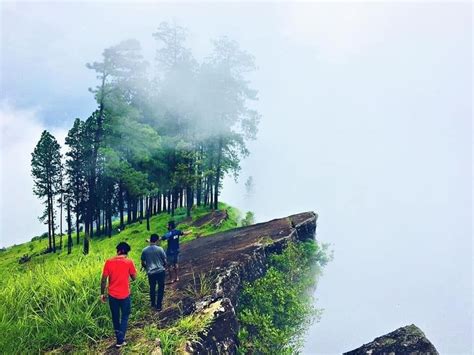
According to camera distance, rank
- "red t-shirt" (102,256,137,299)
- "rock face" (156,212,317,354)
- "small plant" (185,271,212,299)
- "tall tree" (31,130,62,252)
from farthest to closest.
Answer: "tall tree" (31,130,62,252)
"small plant" (185,271,212,299)
"rock face" (156,212,317,354)
"red t-shirt" (102,256,137,299)

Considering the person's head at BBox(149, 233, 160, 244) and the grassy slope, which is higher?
the person's head at BBox(149, 233, 160, 244)

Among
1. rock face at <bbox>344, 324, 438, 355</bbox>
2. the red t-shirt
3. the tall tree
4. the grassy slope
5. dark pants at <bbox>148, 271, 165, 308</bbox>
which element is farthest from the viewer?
the tall tree

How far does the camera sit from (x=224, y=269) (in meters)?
15.1

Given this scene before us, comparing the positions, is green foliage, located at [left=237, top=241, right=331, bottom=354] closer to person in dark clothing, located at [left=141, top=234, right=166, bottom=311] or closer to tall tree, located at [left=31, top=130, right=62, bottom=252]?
person in dark clothing, located at [left=141, top=234, right=166, bottom=311]

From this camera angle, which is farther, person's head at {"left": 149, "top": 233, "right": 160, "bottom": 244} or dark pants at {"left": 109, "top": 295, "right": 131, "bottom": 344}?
person's head at {"left": 149, "top": 233, "right": 160, "bottom": 244}

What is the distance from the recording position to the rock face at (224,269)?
11312 millimetres

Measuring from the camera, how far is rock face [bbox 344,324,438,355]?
11.8m

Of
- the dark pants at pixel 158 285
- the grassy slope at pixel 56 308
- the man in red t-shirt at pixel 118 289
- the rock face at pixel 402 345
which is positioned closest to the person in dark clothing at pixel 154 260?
the dark pants at pixel 158 285

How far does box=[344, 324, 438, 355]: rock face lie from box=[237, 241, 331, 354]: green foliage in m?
2.79

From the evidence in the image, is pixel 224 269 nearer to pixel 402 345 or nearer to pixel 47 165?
pixel 402 345

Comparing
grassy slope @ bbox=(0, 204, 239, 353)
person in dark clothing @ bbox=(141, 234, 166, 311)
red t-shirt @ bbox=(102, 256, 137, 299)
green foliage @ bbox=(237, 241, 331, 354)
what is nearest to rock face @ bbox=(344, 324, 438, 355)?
green foliage @ bbox=(237, 241, 331, 354)

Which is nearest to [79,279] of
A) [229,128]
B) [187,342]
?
[187,342]

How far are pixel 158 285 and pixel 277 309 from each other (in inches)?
248

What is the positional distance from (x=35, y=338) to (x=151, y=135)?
21.8 m
